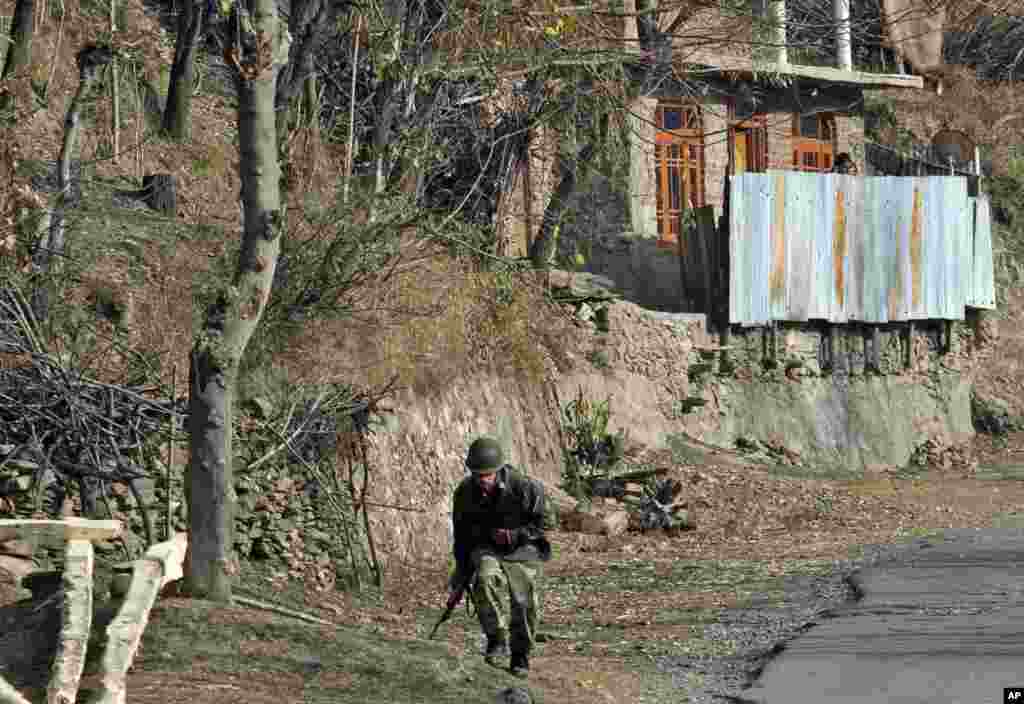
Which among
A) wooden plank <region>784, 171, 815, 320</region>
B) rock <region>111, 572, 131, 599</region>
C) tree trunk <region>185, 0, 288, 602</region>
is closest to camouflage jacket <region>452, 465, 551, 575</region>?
tree trunk <region>185, 0, 288, 602</region>

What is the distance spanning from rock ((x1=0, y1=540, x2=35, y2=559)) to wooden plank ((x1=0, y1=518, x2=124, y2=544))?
1.18 meters

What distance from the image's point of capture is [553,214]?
21.5 meters

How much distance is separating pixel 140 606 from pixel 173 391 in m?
4.19

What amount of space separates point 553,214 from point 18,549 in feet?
35.6

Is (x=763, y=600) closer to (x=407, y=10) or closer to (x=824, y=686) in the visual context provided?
(x=824, y=686)

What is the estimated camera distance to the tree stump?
1677 centimetres

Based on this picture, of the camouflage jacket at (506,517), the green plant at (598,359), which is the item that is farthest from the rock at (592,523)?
the camouflage jacket at (506,517)

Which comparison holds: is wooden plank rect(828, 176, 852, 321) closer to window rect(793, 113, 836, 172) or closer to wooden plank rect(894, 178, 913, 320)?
wooden plank rect(894, 178, 913, 320)

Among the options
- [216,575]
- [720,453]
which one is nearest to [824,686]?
[216,575]

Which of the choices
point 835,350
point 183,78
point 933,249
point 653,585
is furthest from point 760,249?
point 653,585

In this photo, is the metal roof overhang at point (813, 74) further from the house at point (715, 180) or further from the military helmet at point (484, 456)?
the military helmet at point (484, 456)

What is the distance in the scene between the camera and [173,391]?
12.8 m

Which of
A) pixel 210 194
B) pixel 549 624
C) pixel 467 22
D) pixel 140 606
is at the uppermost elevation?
pixel 467 22

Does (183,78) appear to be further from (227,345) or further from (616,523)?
(227,345)
